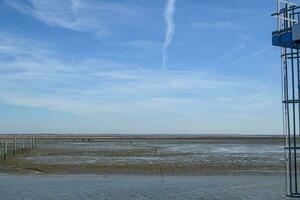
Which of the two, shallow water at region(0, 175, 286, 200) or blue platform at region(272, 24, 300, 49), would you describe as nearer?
blue platform at region(272, 24, 300, 49)

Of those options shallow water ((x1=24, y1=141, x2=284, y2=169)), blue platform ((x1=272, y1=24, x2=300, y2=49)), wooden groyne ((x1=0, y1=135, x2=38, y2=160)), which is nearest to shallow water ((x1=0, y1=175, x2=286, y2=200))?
blue platform ((x1=272, y1=24, x2=300, y2=49))

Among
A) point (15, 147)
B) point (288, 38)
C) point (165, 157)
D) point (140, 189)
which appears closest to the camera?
point (288, 38)

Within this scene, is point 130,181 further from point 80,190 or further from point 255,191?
point 255,191

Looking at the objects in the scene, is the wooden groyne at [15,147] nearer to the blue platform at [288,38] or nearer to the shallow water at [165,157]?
the shallow water at [165,157]

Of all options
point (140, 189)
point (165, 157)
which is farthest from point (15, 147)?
point (140, 189)

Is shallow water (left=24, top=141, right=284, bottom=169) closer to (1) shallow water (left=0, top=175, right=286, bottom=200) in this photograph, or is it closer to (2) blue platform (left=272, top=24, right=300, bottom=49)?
(1) shallow water (left=0, top=175, right=286, bottom=200)

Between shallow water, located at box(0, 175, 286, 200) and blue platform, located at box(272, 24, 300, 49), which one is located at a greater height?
blue platform, located at box(272, 24, 300, 49)

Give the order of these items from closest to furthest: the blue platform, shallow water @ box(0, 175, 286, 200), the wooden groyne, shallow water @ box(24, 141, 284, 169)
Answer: the blue platform, shallow water @ box(0, 175, 286, 200), shallow water @ box(24, 141, 284, 169), the wooden groyne

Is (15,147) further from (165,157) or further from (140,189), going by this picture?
(140,189)

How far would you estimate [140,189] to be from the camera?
20625 millimetres

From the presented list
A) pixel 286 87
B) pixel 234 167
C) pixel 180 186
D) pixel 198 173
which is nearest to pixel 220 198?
pixel 180 186

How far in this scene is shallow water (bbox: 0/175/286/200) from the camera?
60.4 ft

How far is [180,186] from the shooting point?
70.9 ft

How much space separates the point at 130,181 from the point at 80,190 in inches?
170
